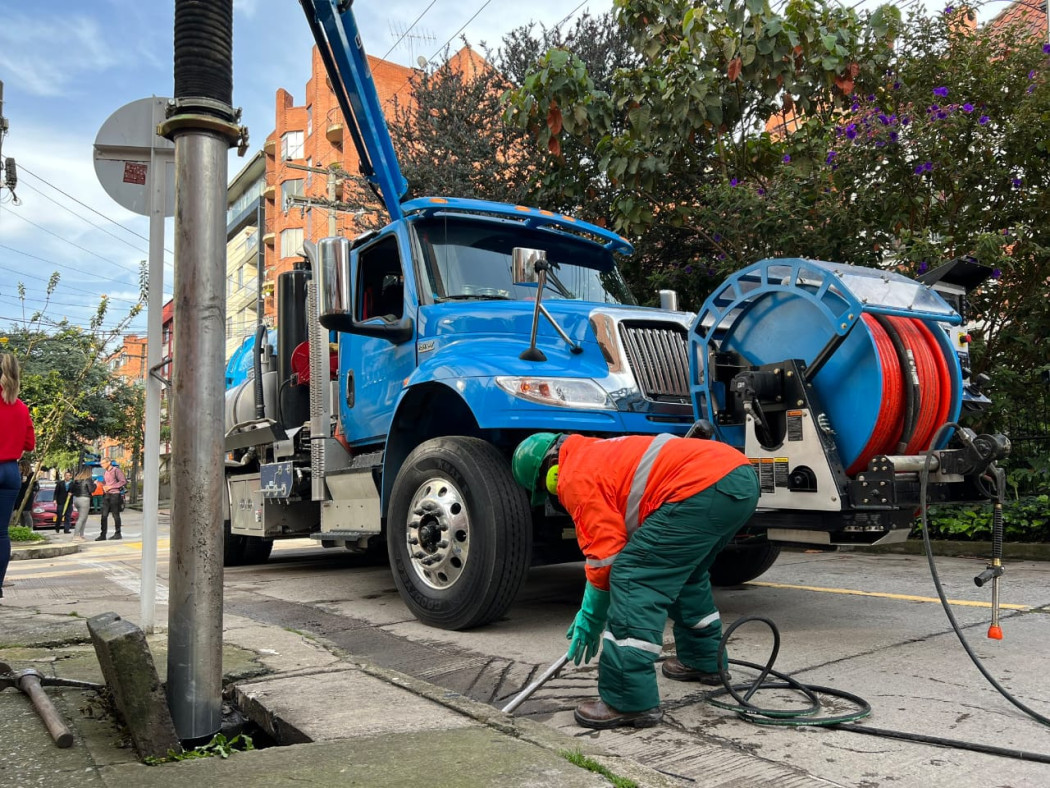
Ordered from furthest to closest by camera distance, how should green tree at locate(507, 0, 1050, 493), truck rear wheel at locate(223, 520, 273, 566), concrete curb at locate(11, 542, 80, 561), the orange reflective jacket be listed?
concrete curb at locate(11, 542, 80, 561)
truck rear wheel at locate(223, 520, 273, 566)
green tree at locate(507, 0, 1050, 493)
the orange reflective jacket

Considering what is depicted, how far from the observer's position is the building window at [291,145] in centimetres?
4372

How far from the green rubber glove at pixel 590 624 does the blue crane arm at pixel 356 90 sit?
3920 mm

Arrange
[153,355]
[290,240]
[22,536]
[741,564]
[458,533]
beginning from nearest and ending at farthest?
[153,355] < [458,533] < [741,564] < [22,536] < [290,240]

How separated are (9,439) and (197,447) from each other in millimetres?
3792

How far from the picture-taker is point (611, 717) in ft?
10.4

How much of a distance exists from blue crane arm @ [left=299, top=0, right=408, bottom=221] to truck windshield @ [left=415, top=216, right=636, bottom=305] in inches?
26.0

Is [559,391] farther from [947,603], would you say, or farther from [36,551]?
[36,551]

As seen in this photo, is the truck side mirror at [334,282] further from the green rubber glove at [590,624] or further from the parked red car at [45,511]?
the parked red car at [45,511]

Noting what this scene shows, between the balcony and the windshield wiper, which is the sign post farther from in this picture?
the balcony

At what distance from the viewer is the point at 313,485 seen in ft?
21.3

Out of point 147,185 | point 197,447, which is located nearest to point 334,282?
point 147,185

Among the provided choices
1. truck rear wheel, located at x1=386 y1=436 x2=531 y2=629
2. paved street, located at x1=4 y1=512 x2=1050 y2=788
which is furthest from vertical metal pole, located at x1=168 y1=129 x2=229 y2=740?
truck rear wheel, located at x1=386 y1=436 x2=531 y2=629

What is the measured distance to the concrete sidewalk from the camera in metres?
2.37

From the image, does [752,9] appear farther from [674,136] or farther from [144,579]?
[144,579]
